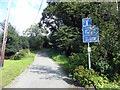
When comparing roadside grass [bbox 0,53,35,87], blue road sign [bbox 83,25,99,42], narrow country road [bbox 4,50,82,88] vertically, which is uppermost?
blue road sign [bbox 83,25,99,42]

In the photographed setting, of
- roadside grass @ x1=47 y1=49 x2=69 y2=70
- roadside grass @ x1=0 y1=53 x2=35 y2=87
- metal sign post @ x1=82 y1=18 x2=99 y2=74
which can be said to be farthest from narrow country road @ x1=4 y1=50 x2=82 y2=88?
metal sign post @ x1=82 y1=18 x2=99 y2=74

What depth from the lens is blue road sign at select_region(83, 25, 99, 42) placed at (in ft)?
13.6

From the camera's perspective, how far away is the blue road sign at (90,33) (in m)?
4.16

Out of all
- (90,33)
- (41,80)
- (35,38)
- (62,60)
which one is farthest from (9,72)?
(35,38)

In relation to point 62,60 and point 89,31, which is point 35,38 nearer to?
point 62,60

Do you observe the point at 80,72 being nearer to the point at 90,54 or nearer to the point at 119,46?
the point at 90,54

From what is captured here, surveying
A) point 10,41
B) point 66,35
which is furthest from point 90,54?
point 10,41

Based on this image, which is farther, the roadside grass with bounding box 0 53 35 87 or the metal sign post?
the metal sign post

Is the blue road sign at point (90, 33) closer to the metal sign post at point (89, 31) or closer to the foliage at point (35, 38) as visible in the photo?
the metal sign post at point (89, 31)

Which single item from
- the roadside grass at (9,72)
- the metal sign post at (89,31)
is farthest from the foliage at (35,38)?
the metal sign post at (89,31)

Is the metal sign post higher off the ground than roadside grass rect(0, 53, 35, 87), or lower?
higher

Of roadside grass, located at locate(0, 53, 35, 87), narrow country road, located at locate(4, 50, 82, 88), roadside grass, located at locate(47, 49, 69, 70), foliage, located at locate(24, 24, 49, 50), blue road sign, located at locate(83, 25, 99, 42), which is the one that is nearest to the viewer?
narrow country road, located at locate(4, 50, 82, 88)

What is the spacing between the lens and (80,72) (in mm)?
3875

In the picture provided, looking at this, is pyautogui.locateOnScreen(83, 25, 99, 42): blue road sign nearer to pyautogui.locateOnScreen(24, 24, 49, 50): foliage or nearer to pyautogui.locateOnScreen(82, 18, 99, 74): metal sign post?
pyautogui.locateOnScreen(82, 18, 99, 74): metal sign post
